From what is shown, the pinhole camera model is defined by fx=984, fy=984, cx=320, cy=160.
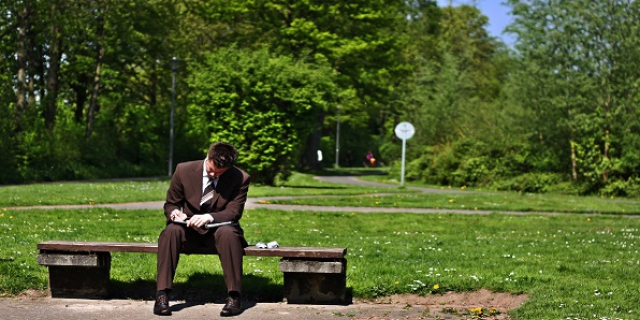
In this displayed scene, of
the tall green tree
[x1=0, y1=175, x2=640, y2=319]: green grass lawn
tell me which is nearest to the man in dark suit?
[x1=0, y1=175, x2=640, y2=319]: green grass lawn

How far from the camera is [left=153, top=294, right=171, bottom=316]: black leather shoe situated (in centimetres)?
820

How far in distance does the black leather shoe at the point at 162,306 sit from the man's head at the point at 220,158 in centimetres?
122

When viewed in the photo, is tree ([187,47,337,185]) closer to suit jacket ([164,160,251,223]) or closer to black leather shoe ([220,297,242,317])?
suit jacket ([164,160,251,223])

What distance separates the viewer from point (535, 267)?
10867 mm

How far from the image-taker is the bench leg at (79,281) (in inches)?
361

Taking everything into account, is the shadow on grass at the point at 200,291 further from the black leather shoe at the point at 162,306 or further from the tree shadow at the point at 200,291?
the black leather shoe at the point at 162,306

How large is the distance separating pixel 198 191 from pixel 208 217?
37 centimetres

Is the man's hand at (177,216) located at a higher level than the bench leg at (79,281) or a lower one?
higher

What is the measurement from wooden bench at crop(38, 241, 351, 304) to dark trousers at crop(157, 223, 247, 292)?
0.16 meters

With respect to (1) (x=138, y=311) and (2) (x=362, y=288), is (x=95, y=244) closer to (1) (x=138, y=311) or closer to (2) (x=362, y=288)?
(1) (x=138, y=311)

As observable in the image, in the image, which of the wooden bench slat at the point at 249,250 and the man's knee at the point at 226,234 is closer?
the man's knee at the point at 226,234

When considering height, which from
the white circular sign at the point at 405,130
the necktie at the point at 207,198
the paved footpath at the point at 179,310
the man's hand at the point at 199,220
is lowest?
the paved footpath at the point at 179,310

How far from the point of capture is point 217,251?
8703 mm

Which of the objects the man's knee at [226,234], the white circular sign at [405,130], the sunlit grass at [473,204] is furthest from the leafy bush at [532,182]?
the man's knee at [226,234]
